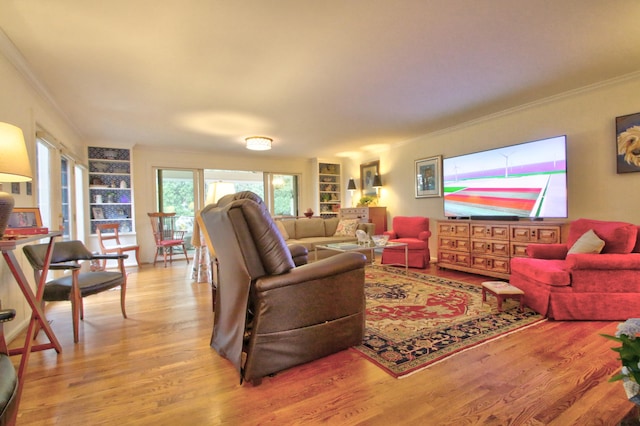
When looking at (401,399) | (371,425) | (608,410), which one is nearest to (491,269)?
(608,410)

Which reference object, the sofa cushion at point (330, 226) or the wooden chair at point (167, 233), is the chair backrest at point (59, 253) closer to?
the wooden chair at point (167, 233)

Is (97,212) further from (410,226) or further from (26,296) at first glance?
(410,226)

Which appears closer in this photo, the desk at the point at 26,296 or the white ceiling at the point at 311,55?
the desk at the point at 26,296

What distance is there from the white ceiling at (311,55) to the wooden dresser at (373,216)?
2.32 m

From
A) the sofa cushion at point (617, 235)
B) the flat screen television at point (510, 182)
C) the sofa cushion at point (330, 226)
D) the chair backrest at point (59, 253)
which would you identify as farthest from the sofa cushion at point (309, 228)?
the sofa cushion at point (617, 235)

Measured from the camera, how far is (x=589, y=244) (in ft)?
8.66

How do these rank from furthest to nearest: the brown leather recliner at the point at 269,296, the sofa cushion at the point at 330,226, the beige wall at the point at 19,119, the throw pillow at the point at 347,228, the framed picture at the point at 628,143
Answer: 1. the sofa cushion at the point at 330,226
2. the throw pillow at the point at 347,228
3. the framed picture at the point at 628,143
4. the beige wall at the point at 19,119
5. the brown leather recliner at the point at 269,296

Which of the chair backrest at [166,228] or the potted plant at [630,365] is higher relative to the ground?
the chair backrest at [166,228]

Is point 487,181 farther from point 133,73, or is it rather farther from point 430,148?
point 133,73

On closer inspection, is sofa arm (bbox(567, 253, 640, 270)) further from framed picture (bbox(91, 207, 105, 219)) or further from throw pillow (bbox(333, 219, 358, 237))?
framed picture (bbox(91, 207, 105, 219))

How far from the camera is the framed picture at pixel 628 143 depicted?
2.97 metres

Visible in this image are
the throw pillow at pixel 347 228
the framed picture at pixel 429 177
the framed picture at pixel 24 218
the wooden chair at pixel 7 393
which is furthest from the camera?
the throw pillow at pixel 347 228

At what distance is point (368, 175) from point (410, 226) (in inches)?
81.1

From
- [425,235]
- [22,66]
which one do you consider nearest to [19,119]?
[22,66]
